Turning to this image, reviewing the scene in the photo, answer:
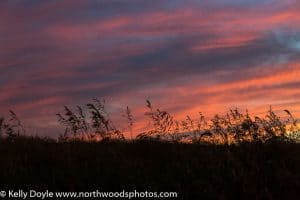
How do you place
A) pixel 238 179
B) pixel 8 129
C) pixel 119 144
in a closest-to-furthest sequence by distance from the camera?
pixel 238 179 → pixel 119 144 → pixel 8 129

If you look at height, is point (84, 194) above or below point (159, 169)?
below

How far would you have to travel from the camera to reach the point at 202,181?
10156 millimetres

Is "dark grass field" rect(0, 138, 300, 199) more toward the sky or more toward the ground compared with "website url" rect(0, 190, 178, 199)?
more toward the sky

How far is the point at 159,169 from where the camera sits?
10664mm

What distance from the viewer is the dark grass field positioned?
9914mm

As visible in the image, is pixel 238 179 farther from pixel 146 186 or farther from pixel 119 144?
pixel 119 144

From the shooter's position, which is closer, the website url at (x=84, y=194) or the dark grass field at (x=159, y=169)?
the website url at (x=84, y=194)

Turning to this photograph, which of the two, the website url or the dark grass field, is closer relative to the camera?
the website url

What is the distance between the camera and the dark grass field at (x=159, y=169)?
9.91 metres

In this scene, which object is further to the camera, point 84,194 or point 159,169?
point 159,169

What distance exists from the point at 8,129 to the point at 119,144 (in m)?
2.71

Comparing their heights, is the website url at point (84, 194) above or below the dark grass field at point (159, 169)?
below

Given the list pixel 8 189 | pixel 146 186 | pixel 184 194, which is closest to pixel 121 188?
pixel 146 186

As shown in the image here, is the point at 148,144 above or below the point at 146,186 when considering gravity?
above
